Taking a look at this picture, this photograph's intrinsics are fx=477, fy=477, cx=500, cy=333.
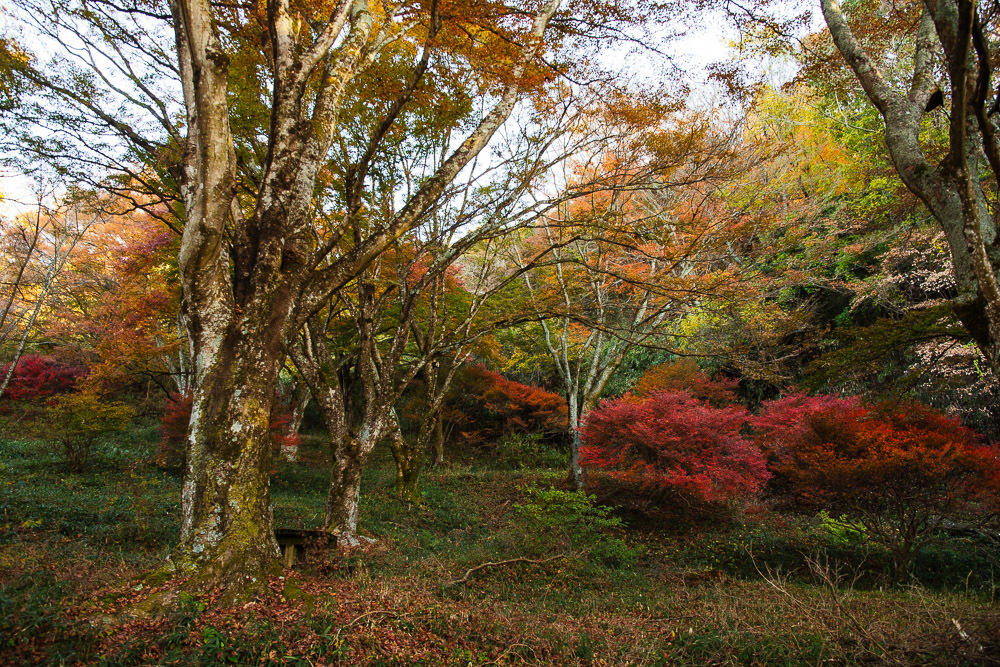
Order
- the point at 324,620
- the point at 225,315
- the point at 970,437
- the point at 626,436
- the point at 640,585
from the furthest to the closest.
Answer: the point at 626,436, the point at 970,437, the point at 640,585, the point at 225,315, the point at 324,620

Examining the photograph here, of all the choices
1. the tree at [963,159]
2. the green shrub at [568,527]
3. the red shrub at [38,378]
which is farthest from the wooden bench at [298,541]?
the red shrub at [38,378]

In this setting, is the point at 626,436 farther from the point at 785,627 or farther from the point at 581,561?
the point at 785,627

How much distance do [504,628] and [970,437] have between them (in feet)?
21.4

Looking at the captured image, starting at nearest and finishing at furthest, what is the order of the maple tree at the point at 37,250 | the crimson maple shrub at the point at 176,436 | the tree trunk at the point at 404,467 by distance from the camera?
the tree trunk at the point at 404,467 < the crimson maple shrub at the point at 176,436 < the maple tree at the point at 37,250

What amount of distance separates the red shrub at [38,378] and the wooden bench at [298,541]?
1504cm

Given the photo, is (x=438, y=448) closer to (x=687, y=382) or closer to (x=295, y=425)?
(x=295, y=425)

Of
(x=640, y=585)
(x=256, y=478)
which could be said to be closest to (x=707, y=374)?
(x=640, y=585)

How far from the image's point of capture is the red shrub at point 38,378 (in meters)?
16.4

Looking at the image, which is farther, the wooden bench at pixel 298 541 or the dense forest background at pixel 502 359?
the wooden bench at pixel 298 541

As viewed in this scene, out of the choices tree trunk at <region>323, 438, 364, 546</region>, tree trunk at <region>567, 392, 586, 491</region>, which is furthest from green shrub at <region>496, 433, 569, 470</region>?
tree trunk at <region>323, 438, 364, 546</region>

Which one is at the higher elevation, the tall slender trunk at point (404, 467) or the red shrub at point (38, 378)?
the red shrub at point (38, 378)

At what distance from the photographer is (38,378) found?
55.3 ft

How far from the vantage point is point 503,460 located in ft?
53.1

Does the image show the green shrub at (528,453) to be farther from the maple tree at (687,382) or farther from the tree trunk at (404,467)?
the tree trunk at (404,467)
